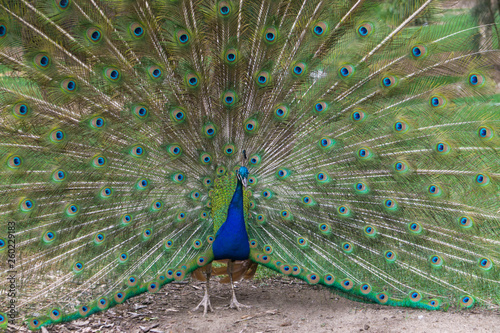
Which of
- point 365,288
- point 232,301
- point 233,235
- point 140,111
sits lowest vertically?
point 232,301

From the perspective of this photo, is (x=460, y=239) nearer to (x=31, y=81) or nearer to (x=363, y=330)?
(x=363, y=330)

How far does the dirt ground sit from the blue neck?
2.33 feet

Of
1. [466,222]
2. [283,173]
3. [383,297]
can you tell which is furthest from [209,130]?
[466,222]

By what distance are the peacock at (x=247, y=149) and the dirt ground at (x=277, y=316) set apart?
0.18 meters

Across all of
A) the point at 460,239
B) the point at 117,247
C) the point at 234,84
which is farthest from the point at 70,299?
the point at 460,239

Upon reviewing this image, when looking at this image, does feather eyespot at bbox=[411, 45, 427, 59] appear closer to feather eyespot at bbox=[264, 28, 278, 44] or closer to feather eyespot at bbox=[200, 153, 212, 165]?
feather eyespot at bbox=[264, 28, 278, 44]

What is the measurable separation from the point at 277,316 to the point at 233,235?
101 centimetres

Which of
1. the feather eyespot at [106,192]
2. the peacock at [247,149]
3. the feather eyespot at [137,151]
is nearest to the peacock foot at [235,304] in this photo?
the peacock at [247,149]

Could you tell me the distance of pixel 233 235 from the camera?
13.2ft

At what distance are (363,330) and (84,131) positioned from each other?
300 centimetres

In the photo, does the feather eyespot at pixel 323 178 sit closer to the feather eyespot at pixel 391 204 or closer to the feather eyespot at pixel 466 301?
the feather eyespot at pixel 391 204

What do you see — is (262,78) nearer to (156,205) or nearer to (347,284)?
(156,205)

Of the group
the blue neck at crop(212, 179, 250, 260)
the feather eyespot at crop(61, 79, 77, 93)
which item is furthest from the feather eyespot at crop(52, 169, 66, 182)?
the blue neck at crop(212, 179, 250, 260)

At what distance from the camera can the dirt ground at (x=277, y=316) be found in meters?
3.94
